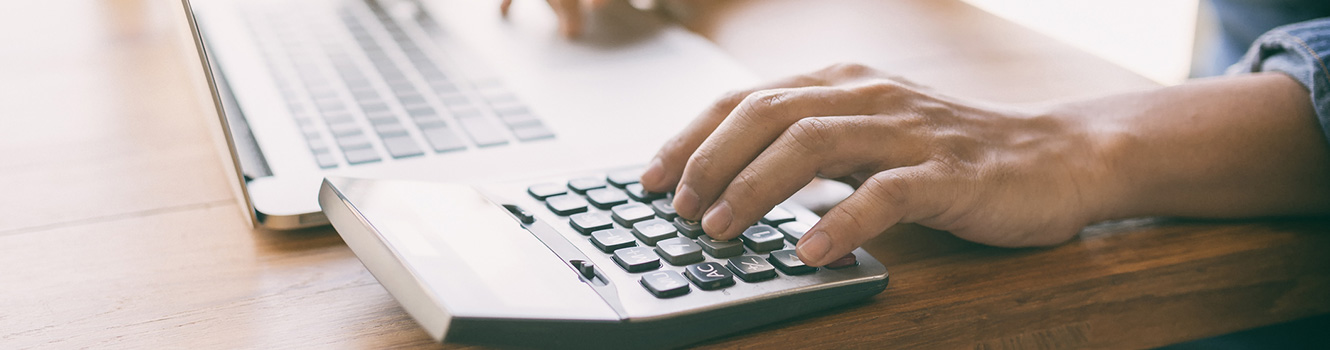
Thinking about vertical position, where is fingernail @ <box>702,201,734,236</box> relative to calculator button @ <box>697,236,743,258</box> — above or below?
above

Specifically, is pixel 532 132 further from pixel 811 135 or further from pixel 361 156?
pixel 811 135

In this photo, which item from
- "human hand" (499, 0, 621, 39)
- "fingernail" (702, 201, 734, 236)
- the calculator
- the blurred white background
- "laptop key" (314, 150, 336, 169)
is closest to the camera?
the calculator

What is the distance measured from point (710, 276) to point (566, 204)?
11 centimetres

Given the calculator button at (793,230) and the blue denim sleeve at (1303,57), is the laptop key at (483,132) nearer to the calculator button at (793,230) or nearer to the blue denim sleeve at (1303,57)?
the calculator button at (793,230)

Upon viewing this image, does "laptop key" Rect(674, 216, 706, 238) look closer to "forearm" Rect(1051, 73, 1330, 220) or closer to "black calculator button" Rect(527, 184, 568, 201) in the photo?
"black calculator button" Rect(527, 184, 568, 201)

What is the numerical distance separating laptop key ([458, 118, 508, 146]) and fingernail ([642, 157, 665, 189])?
0.13 m

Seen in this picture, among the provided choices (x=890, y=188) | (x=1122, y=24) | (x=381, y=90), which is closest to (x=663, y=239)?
(x=890, y=188)

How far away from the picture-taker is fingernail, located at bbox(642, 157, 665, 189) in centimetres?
47

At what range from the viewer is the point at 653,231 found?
41 cm

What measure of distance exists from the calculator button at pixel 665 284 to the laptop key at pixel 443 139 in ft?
0.77

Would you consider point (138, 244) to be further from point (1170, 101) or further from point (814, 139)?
point (1170, 101)

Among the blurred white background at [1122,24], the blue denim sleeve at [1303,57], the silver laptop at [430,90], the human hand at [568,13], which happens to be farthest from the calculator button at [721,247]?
the blurred white background at [1122,24]

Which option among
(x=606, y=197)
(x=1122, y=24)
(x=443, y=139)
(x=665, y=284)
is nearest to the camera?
(x=665, y=284)

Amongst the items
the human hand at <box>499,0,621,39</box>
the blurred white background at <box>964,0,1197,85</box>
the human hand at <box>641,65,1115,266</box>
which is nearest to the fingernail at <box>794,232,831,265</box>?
the human hand at <box>641,65,1115,266</box>
